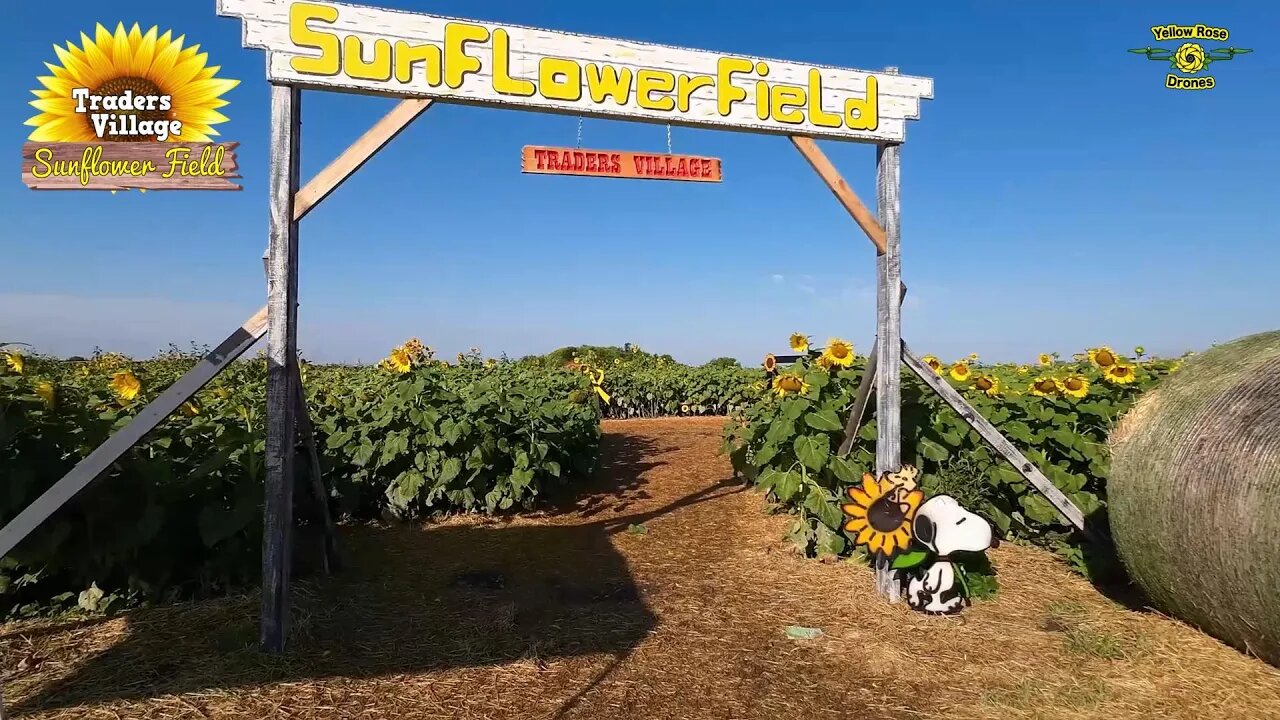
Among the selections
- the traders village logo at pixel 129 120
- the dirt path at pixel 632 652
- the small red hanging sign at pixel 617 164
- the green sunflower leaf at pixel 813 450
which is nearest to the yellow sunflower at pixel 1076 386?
the dirt path at pixel 632 652

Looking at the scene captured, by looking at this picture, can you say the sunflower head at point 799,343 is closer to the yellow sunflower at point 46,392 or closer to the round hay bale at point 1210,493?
the round hay bale at point 1210,493

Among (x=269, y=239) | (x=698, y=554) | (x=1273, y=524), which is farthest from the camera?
(x=698, y=554)

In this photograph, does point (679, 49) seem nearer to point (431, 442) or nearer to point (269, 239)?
point (269, 239)

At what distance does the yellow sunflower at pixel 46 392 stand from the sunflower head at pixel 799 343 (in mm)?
5690

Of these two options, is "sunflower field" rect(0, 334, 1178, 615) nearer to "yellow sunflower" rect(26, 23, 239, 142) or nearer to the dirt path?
the dirt path

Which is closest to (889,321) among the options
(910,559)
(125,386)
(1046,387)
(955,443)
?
(955,443)

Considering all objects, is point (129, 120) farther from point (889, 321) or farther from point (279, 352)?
point (889, 321)

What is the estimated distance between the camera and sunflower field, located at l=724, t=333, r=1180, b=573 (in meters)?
5.89

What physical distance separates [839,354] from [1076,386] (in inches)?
88.5

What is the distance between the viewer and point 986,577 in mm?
5117

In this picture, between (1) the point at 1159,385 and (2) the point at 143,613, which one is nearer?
(2) the point at 143,613

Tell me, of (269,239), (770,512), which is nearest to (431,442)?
(269,239)

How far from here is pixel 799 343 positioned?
6750mm

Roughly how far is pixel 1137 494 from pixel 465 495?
548cm
